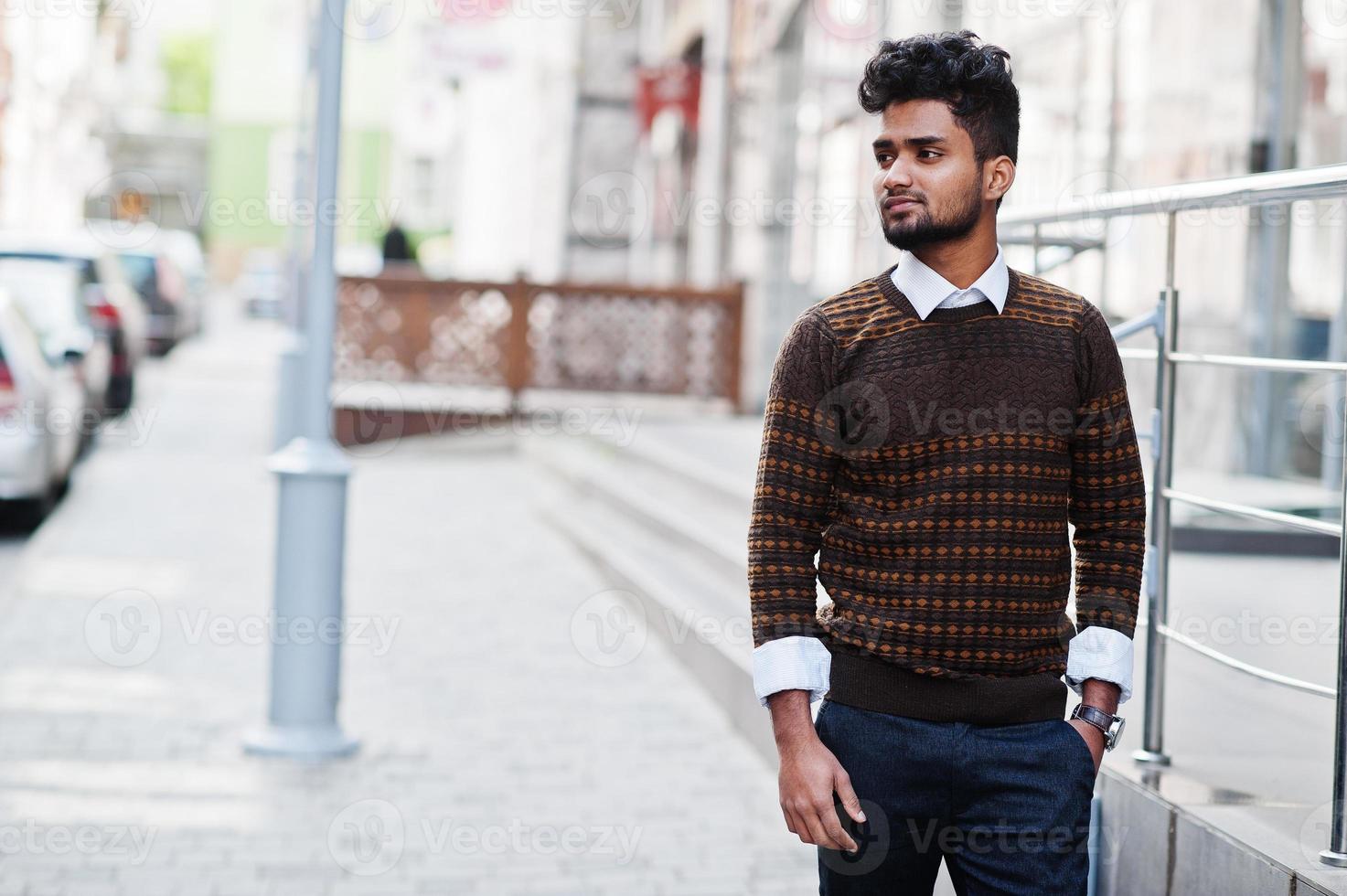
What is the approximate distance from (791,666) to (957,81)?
855 mm

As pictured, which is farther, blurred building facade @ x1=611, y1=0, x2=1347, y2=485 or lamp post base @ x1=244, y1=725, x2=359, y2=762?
blurred building facade @ x1=611, y1=0, x2=1347, y2=485

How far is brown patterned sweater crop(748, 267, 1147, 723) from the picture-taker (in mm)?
2385

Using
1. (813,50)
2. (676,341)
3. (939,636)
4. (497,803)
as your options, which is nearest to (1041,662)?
(939,636)

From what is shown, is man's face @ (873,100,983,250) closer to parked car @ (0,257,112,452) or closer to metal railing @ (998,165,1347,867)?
metal railing @ (998,165,1347,867)

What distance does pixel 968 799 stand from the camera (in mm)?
2434

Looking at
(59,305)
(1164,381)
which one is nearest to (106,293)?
(59,305)

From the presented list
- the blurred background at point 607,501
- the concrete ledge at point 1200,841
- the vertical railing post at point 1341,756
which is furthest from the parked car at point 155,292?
the vertical railing post at point 1341,756

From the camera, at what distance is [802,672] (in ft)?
7.74

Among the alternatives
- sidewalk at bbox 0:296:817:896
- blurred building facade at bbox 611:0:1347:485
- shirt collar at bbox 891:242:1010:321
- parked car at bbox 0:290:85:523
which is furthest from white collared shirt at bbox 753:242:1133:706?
parked car at bbox 0:290:85:523

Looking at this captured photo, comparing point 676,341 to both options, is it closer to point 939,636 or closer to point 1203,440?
point 1203,440

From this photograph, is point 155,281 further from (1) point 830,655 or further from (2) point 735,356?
(1) point 830,655

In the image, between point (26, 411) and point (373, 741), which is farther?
point (26, 411)

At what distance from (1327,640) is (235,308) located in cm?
4891

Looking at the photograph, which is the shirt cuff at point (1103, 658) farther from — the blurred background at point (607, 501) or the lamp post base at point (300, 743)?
the lamp post base at point (300, 743)
